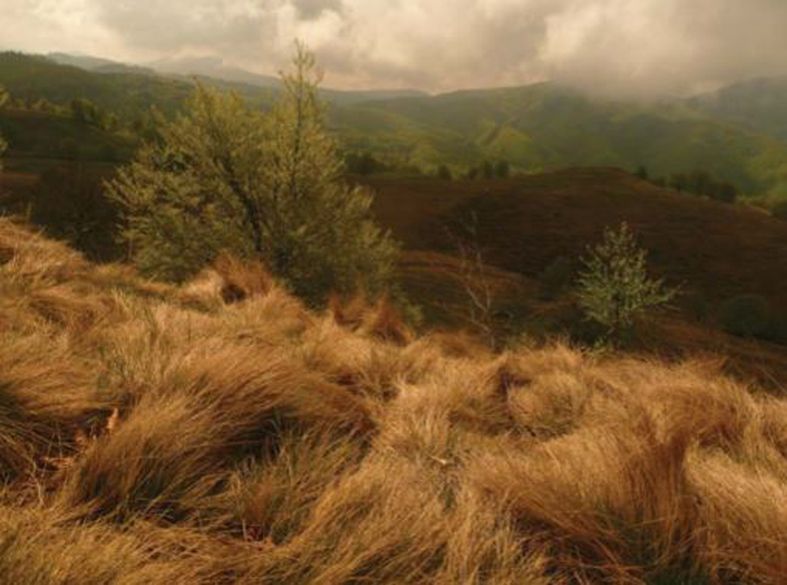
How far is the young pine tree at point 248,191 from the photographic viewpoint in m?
15.4

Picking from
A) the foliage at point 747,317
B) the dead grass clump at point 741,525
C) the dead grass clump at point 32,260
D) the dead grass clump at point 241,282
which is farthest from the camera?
the foliage at point 747,317

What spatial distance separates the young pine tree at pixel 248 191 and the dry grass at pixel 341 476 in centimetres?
1158

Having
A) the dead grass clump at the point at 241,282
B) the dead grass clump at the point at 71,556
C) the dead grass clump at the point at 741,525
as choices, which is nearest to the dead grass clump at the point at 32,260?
the dead grass clump at the point at 241,282

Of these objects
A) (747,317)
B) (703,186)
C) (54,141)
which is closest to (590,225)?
(747,317)

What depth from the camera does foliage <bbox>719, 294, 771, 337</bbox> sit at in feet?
140

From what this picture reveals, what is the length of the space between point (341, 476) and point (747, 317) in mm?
48410

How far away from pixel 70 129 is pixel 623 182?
288 feet

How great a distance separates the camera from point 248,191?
15773 millimetres

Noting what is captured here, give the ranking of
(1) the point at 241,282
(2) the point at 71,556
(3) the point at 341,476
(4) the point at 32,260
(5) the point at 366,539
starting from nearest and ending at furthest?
1. (2) the point at 71,556
2. (5) the point at 366,539
3. (3) the point at 341,476
4. (4) the point at 32,260
5. (1) the point at 241,282

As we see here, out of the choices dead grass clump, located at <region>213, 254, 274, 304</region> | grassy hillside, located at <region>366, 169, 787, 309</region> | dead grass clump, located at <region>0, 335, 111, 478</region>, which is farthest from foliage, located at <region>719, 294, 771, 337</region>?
dead grass clump, located at <region>0, 335, 111, 478</region>

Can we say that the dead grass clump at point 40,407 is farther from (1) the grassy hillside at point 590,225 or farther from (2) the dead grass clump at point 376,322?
(1) the grassy hillside at point 590,225

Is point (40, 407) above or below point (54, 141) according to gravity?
above

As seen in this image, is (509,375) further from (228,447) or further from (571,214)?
(571,214)

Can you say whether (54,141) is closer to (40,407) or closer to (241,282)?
(241,282)
